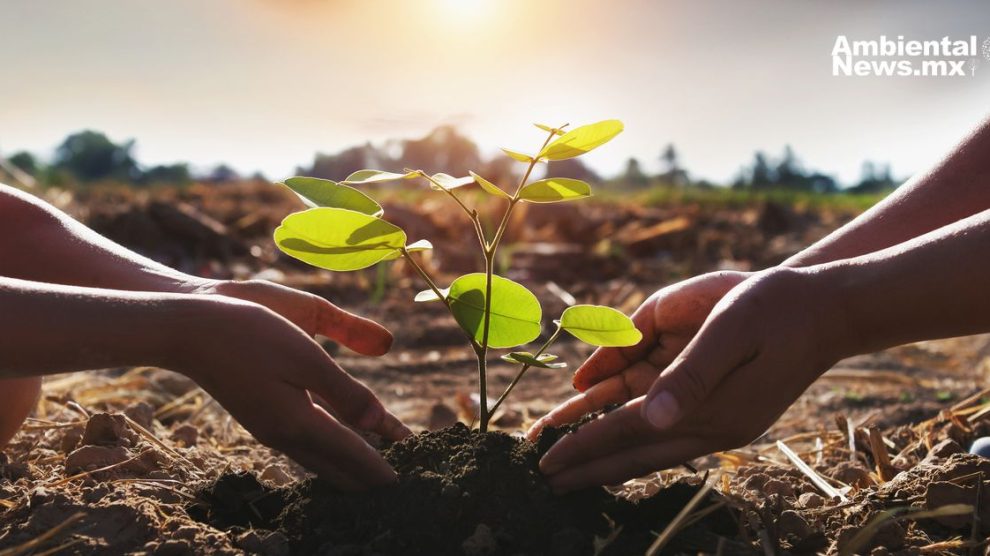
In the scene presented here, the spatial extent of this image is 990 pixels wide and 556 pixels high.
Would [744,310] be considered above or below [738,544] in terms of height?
above

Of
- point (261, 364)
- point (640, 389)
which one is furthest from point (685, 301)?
point (261, 364)

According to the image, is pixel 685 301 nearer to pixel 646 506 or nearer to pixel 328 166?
pixel 646 506

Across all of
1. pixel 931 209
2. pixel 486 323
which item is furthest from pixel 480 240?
pixel 931 209

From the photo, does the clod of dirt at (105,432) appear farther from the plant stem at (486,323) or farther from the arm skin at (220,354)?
the plant stem at (486,323)

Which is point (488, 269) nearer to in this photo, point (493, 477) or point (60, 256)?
point (493, 477)

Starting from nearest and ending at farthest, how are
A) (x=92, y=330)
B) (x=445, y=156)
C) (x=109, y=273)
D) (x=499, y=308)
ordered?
(x=92, y=330) < (x=499, y=308) < (x=109, y=273) < (x=445, y=156)

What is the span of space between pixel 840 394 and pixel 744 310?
7.14ft

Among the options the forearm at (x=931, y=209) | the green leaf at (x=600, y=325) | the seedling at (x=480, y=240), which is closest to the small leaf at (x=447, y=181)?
the seedling at (x=480, y=240)

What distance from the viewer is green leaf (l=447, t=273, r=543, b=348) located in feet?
4.92

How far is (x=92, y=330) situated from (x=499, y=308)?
2.34 feet

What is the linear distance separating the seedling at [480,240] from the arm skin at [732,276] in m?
0.26

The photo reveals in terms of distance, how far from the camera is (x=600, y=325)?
1.45 meters

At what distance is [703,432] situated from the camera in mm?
1319

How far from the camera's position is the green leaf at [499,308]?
1.50 metres
